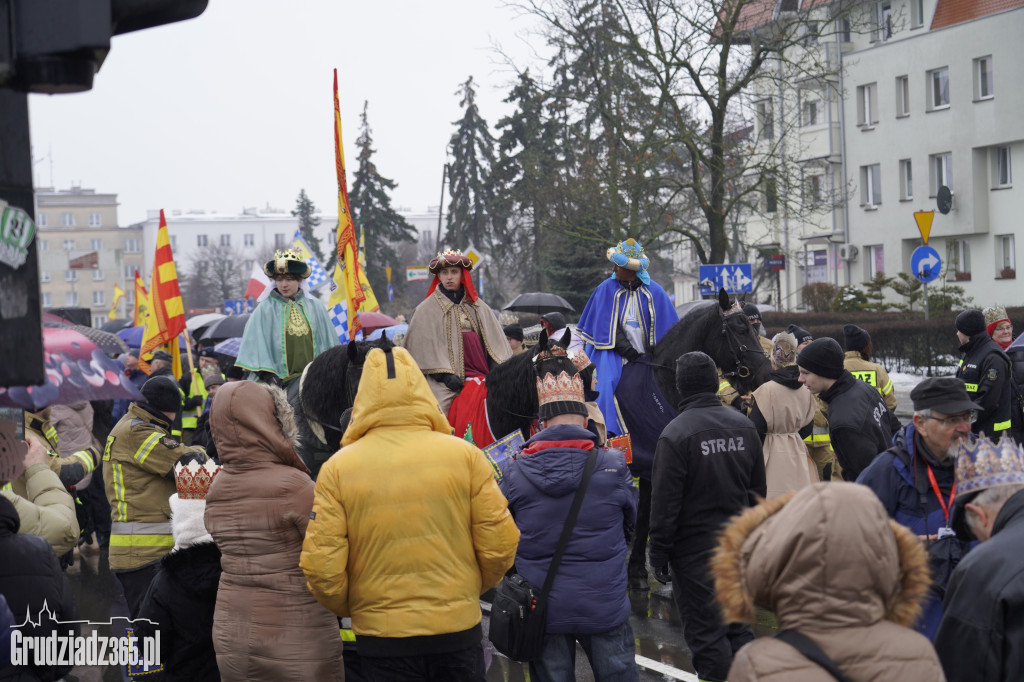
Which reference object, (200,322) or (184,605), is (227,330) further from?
(184,605)

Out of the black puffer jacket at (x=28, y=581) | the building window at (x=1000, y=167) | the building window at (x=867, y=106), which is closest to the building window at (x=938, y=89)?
the building window at (x=1000, y=167)

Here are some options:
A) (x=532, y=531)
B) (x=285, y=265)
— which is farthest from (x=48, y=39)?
(x=285, y=265)

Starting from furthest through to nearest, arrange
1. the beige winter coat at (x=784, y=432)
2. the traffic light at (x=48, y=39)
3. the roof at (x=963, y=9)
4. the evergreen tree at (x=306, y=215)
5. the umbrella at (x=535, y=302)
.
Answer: the evergreen tree at (x=306, y=215) < the roof at (x=963, y=9) < the umbrella at (x=535, y=302) < the beige winter coat at (x=784, y=432) < the traffic light at (x=48, y=39)

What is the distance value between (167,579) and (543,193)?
23.8 meters

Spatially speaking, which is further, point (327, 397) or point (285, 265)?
point (285, 265)

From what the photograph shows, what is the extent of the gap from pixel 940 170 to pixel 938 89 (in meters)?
3.03

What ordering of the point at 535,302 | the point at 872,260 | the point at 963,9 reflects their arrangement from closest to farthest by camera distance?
the point at 535,302 → the point at 963,9 → the point at 872,260

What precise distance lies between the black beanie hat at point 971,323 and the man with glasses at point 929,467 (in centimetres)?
569

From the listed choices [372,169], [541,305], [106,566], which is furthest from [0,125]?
[372,169]

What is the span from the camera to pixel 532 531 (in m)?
4.87

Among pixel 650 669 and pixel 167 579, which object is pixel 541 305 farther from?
pixel 167 579

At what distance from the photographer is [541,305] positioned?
1959cm

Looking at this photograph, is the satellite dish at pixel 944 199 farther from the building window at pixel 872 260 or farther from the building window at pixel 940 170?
the building window at pixel 872 260

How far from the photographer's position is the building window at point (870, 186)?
44219mm
